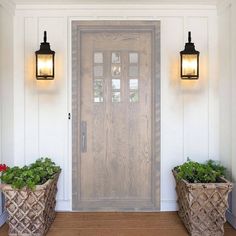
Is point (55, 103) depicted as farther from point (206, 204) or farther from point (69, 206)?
point (206, 204)

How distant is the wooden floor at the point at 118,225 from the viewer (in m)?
3.05

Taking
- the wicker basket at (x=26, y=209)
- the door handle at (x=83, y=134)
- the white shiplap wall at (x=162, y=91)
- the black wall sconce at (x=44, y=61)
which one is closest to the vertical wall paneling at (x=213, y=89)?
the white shiplap wall at (x=162, y=91)

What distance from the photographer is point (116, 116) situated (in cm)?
365

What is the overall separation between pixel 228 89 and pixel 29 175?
2264 mm

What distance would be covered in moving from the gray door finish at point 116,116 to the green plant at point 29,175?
444 mm

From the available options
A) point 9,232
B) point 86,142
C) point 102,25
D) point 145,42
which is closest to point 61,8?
point 102,25

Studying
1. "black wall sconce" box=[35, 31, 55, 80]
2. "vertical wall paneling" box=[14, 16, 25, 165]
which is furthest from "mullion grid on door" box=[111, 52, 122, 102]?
"vertical wall paneling" box=[14, 16, 25, 165]

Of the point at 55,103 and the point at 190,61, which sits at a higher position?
the point at 190,61

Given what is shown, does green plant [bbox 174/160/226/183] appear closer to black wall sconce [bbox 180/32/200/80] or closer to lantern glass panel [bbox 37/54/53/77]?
black wall sconce [bbox 180/32/200/80]

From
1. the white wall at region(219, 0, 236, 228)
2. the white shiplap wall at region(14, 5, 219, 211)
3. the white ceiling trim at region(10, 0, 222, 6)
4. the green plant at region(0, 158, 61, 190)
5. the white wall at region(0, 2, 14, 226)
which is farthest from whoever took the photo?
the white shiplap wall at region(14, 5, 219, 211)

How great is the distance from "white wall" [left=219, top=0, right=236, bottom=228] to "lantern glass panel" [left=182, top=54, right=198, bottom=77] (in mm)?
342

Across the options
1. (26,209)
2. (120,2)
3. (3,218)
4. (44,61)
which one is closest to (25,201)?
(26,209)

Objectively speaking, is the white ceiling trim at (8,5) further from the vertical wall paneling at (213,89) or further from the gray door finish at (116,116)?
the vertical wall paneling at (213,89)

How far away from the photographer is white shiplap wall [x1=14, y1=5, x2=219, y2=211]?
11.8 ft
